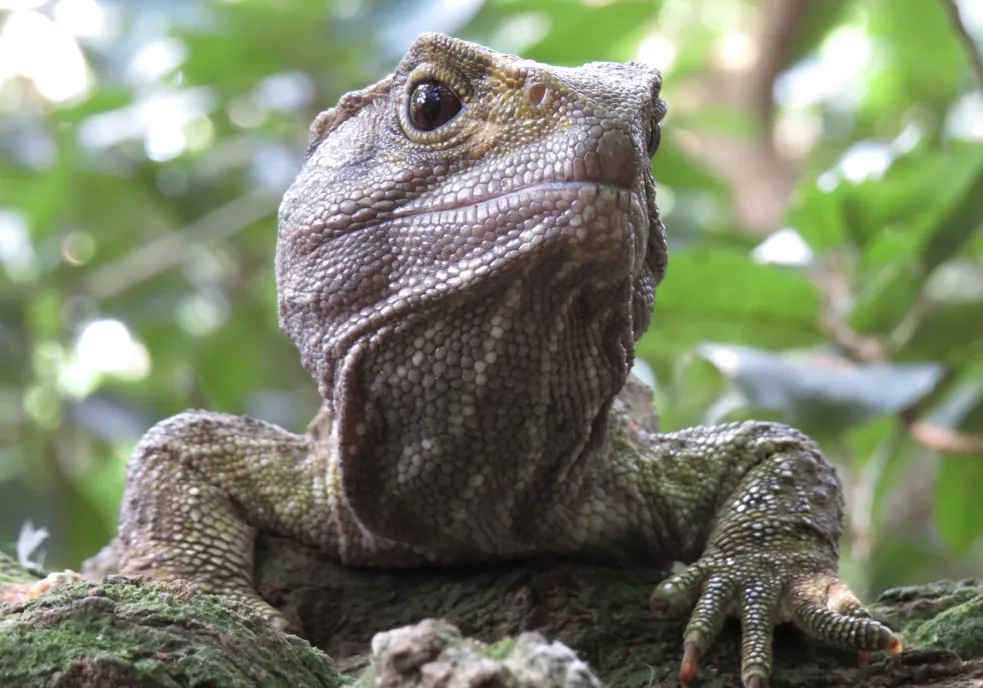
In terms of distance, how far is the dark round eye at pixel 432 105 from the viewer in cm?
233

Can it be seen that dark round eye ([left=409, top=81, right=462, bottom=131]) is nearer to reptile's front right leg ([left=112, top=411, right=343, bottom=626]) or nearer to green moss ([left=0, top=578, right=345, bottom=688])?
reptile's front right leg ([left=112, top=411, right=343, bottom=626])

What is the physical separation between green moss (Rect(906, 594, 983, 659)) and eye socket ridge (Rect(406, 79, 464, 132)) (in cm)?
147

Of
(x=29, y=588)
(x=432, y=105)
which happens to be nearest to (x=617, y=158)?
(x=432, y=105)

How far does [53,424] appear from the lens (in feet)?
18.6

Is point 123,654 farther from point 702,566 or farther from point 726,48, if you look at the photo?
point 726,48

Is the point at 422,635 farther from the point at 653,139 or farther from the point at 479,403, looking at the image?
the point at 653,139

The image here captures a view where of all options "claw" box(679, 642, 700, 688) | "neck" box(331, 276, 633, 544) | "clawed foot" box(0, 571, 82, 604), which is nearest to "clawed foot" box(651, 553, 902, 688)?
"claw" box(679, 642, 700, 688)

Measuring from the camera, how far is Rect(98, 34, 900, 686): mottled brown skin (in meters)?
2.12

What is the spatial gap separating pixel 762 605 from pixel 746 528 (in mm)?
295

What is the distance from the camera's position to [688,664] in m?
2.13

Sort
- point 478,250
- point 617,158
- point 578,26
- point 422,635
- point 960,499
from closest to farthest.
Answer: point 422,635, point 617,158, point 478,250, point 960,499, point 578,26

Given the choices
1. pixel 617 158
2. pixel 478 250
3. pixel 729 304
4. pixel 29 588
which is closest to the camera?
pixel 617 158

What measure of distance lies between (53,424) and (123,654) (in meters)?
4.36

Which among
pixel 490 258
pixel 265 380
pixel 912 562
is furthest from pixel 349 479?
pixel 265 380
